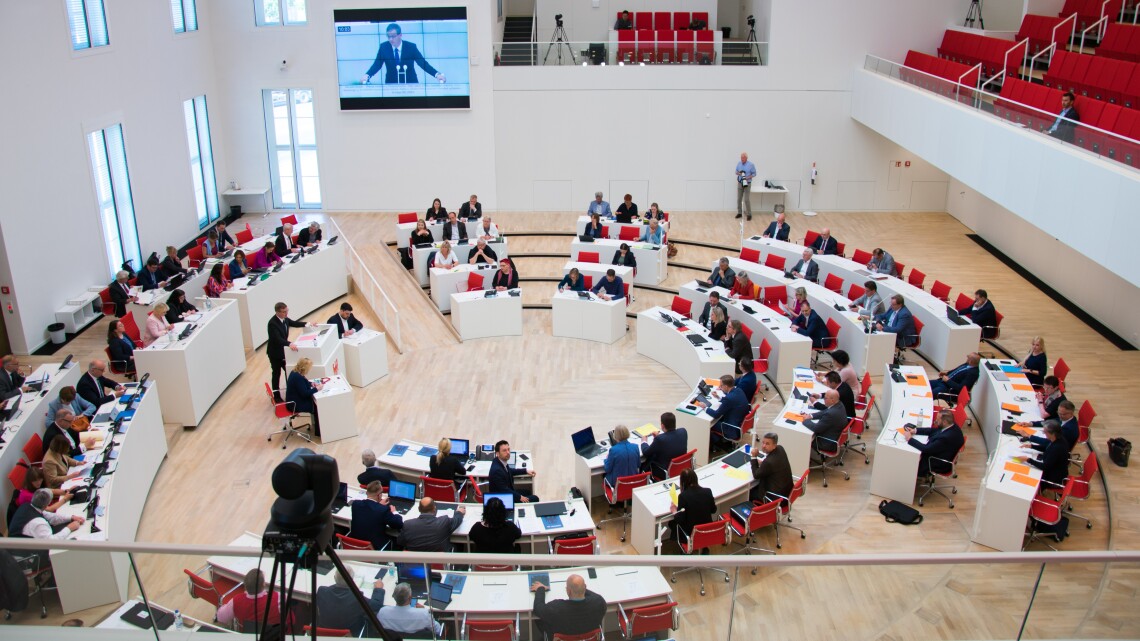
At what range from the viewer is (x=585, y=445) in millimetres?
10117

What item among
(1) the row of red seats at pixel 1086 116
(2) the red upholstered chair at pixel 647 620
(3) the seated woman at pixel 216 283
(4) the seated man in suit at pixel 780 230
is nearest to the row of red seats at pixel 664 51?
(4) the seated man in suit at pixel 780 230

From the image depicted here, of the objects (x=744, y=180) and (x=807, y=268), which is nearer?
(x=807, y=268)

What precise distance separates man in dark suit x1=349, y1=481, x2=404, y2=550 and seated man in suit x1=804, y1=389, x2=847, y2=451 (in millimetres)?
4969

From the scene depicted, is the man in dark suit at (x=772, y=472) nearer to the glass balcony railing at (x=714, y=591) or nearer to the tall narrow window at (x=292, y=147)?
the glass balcony railing at (x=714, y=591)

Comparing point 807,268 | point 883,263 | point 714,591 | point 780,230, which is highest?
point 714,591

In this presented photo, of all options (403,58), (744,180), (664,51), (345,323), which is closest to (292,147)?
(403,58)

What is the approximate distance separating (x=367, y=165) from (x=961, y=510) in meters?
15.8

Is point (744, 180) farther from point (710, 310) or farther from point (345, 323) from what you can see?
point (345, 323)

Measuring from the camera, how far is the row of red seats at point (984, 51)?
16.1 metres

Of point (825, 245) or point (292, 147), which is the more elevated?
point (292, 147)

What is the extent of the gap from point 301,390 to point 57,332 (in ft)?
17.1

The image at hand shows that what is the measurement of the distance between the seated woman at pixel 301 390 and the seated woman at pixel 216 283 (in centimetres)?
341

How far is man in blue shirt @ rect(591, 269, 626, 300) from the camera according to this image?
587 inches

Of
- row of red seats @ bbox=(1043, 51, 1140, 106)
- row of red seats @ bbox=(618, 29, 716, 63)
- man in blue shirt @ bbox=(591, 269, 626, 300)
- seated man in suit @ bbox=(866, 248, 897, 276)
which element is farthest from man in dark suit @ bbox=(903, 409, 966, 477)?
row of red seats @ bbox=(618, 29, 716, 63)
